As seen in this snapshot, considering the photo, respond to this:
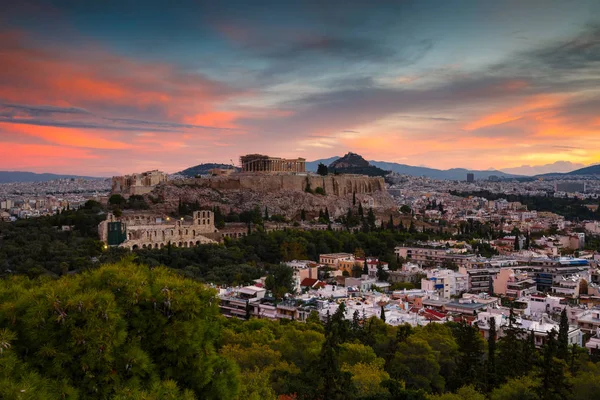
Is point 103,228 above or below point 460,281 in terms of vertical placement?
above

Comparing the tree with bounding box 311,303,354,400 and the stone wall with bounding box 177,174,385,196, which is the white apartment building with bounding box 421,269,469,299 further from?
the stone wall with bounding box 177,174,385,196

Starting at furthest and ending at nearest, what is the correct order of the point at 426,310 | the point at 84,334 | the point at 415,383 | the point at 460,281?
1. the point at 460,281
2. the point at 426,310
3. the point at 415,383
4. the point at 84,334

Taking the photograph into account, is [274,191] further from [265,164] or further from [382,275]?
[382,275]

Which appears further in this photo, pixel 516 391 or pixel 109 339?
pixel 516 391

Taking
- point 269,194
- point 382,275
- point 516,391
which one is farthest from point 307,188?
point 516,391

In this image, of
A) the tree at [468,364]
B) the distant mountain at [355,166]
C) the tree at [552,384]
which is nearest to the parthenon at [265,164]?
the tree at [468,364]

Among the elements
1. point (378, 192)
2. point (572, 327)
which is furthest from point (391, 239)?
point (378, 192)

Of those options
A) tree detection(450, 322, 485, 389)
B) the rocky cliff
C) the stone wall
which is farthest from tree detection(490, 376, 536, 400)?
the stone wall

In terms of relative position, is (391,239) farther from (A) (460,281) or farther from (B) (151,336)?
(B) (151,336)
